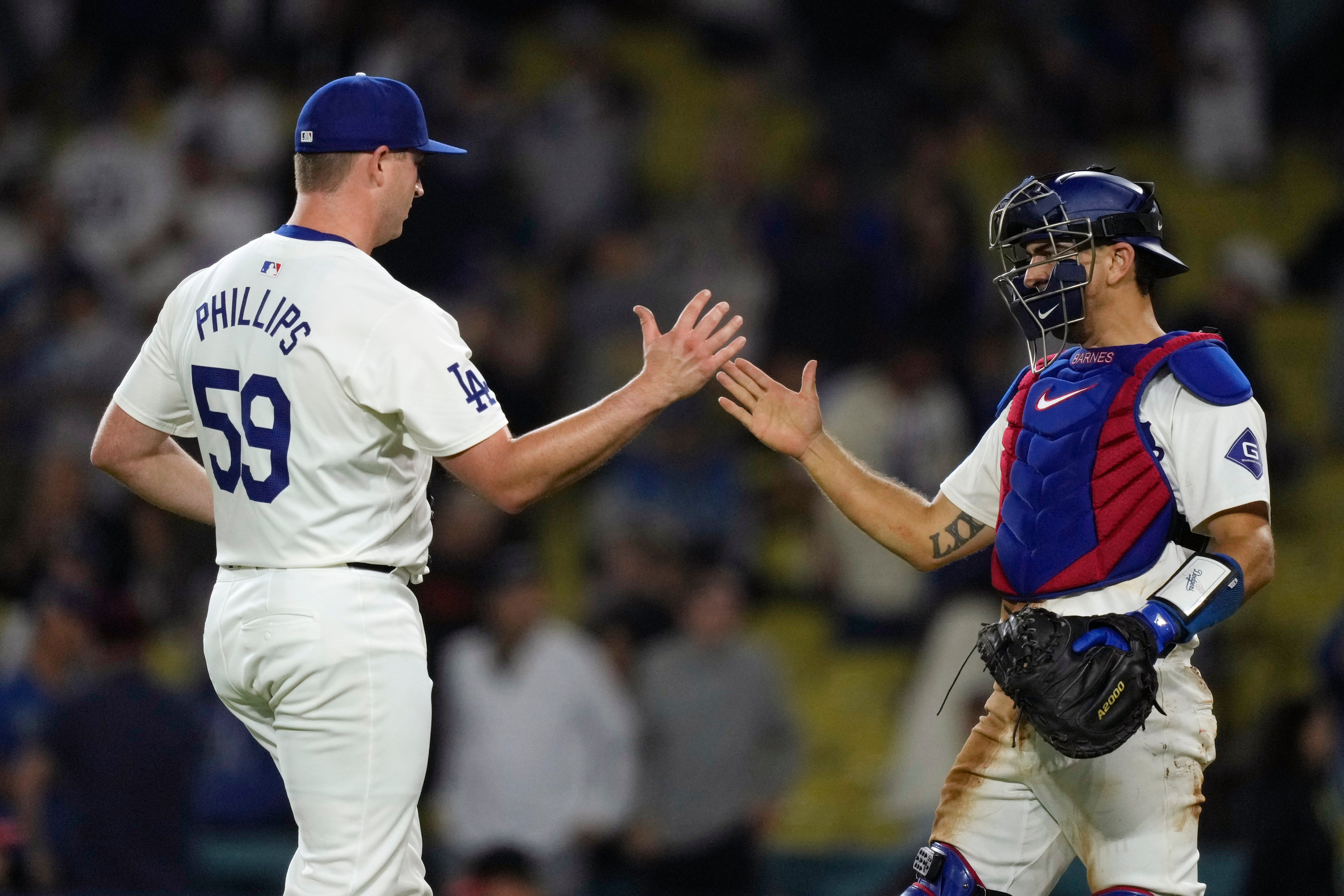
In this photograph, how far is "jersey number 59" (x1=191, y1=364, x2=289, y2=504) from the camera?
3.65 meters

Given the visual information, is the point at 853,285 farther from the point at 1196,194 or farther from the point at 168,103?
the point at 168,103

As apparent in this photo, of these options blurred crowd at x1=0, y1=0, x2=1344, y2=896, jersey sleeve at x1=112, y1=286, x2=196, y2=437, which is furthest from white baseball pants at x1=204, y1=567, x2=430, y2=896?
blurred crowd at x1=0, y1=0, x2=1344, y2=896

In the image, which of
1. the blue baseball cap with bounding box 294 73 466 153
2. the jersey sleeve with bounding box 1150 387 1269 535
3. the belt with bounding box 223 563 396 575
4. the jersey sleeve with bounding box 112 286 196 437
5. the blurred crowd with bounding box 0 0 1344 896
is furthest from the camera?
the blurred crowd with bounding box 0 0 1344 896

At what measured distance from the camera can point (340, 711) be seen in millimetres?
3602

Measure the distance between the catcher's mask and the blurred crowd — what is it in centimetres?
348

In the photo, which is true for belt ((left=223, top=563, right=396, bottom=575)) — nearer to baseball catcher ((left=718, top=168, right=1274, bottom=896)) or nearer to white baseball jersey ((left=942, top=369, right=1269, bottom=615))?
A: baseball catcher ((left=718, top=168, right=1274, bottom=896))

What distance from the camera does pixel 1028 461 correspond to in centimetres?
385

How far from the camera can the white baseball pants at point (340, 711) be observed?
11.7 feet

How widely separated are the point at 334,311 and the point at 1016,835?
80.2 inches

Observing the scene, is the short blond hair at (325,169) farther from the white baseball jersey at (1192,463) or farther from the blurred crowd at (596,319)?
the blurred crowd at (596,319)

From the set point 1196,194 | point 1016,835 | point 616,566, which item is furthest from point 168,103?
point 1016,835

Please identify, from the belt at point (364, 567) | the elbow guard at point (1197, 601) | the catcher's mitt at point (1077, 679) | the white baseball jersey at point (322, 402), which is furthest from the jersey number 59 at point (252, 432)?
the elbow guard at point (1197, 601)

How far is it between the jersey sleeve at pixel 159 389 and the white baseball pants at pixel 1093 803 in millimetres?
2123

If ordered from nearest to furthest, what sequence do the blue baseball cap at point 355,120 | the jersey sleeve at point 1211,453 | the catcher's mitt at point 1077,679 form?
the catcher's mitt at point 1077,679, the jersey sleeve at point 1211,453, the blue baseball cap at point 355,120
